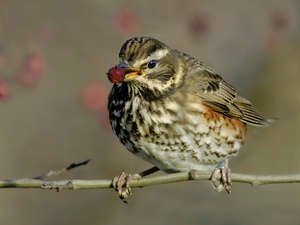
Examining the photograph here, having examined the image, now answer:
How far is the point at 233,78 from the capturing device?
1088 cm

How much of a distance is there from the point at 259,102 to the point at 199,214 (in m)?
2.77

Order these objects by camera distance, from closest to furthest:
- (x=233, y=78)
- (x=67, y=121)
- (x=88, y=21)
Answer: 1. (x=88, y=21)
2. (x=67, y=121)
3. (x=233, y=78)

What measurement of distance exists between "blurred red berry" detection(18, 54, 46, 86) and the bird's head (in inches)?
58.0

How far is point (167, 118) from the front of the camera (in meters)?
5.32

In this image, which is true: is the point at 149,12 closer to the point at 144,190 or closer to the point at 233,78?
the point at 144,190

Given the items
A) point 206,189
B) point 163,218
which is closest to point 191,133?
point 163,218

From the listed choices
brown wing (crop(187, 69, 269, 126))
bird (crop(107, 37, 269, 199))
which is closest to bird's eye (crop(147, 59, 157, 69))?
bird (crop(107, 37, 269, 199))

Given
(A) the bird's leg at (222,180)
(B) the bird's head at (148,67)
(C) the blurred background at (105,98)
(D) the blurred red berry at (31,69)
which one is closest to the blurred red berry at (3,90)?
(C) the blurred background at (105,98)

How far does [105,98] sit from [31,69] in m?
1.16

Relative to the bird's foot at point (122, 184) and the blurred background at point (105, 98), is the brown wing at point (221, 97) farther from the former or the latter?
the bird's foot at point (122, 184)

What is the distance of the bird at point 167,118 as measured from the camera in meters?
5.16

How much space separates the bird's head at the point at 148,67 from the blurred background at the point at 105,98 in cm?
125

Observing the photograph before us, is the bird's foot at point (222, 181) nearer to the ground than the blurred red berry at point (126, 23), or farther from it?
nearer to the ground

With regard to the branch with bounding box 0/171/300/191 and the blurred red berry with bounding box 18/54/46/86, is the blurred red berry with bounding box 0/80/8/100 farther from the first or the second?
the branch with bounding box 0/171/300/191
